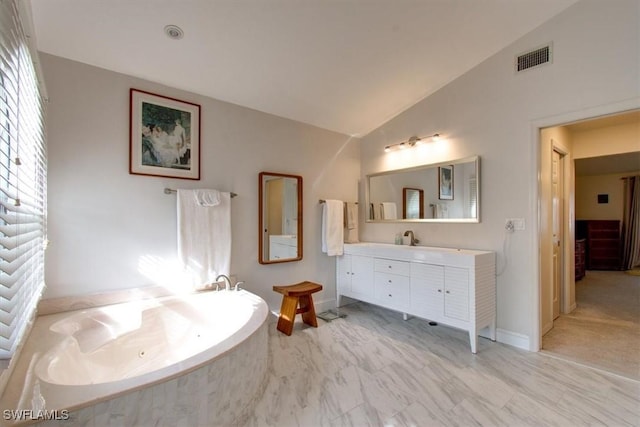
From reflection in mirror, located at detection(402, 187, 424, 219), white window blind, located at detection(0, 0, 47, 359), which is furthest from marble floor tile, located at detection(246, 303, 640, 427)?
reflection in mirror, located at detection(402, 187, 424, 219)

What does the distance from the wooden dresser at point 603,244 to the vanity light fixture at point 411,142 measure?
5.63 m

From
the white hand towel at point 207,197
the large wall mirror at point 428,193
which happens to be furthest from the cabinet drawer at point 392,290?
the white hand towel at point 207,197

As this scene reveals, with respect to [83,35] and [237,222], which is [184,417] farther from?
[83,35]

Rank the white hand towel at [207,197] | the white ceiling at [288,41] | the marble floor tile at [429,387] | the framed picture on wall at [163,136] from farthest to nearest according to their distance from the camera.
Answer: the white hand towel at [207,197], the framed picture on wall at [163,136], the white ceiling at [288,41], the marble floor tile at [429,387]

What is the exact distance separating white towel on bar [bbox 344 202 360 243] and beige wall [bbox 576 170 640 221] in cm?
607

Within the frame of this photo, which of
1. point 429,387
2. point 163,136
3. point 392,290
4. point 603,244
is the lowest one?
point 429,387

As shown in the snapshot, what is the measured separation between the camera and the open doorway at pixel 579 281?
2.61 meters

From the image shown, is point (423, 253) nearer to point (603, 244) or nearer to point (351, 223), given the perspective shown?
point (351, 223)

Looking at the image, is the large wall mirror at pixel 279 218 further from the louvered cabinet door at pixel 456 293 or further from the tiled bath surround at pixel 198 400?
the louvered cabinet door at pixel 456 293

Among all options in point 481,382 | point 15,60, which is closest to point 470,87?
point 481,382

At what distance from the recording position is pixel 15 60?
127 centimetres

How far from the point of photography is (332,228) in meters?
3.74

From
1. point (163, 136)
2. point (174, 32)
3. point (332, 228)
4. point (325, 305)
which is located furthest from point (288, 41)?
point (325, 305)

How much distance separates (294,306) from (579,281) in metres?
5.35
